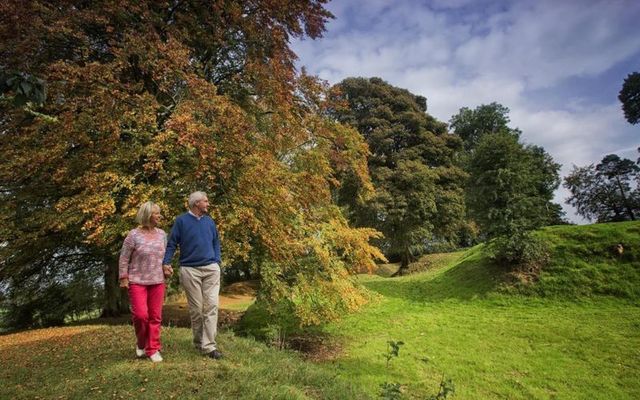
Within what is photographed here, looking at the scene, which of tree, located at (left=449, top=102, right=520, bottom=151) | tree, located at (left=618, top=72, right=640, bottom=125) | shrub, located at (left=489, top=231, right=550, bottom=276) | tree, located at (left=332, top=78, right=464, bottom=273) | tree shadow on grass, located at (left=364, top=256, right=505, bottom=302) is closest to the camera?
shrub, located at (left=489, top=231, right=550, bottom=276)

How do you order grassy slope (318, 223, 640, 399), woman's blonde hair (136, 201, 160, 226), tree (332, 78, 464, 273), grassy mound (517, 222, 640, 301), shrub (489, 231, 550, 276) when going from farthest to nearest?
tree (332, 78, 464, 273)
shrub (489, 231, 550, 276)
grassy mound (517, 222, 640, 301)
grassy slope (318, 223, 640, 399)
woman's blonde hair (136, 201, 160, 226)

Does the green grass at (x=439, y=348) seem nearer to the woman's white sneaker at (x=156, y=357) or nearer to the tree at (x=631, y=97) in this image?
the woman's white sneaker at (x=156, y=357)

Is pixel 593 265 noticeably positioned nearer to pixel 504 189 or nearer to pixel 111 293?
pixel 504 189

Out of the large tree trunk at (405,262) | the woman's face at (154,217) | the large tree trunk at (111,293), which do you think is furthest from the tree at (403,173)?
the woman's face at (154,217)

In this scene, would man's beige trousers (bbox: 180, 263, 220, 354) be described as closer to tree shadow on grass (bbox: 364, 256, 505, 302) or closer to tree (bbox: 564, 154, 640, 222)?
tree shadow on grass (bbox: 364, 256, 505, 302)

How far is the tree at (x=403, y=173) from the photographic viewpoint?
79.5ft

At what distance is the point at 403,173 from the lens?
2461 centimetres

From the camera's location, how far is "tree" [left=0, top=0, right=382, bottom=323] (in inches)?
313

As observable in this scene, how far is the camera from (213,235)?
5562 millimetres

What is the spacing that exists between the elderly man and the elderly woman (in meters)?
0.25

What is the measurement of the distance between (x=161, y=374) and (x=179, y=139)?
4.48m

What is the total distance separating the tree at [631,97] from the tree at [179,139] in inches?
1065

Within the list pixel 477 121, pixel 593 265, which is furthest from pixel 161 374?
pixel 477 121

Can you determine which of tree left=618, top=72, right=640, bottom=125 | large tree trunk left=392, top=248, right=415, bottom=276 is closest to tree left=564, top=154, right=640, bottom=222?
tree left=618, top=72, right=640, bottom=125
